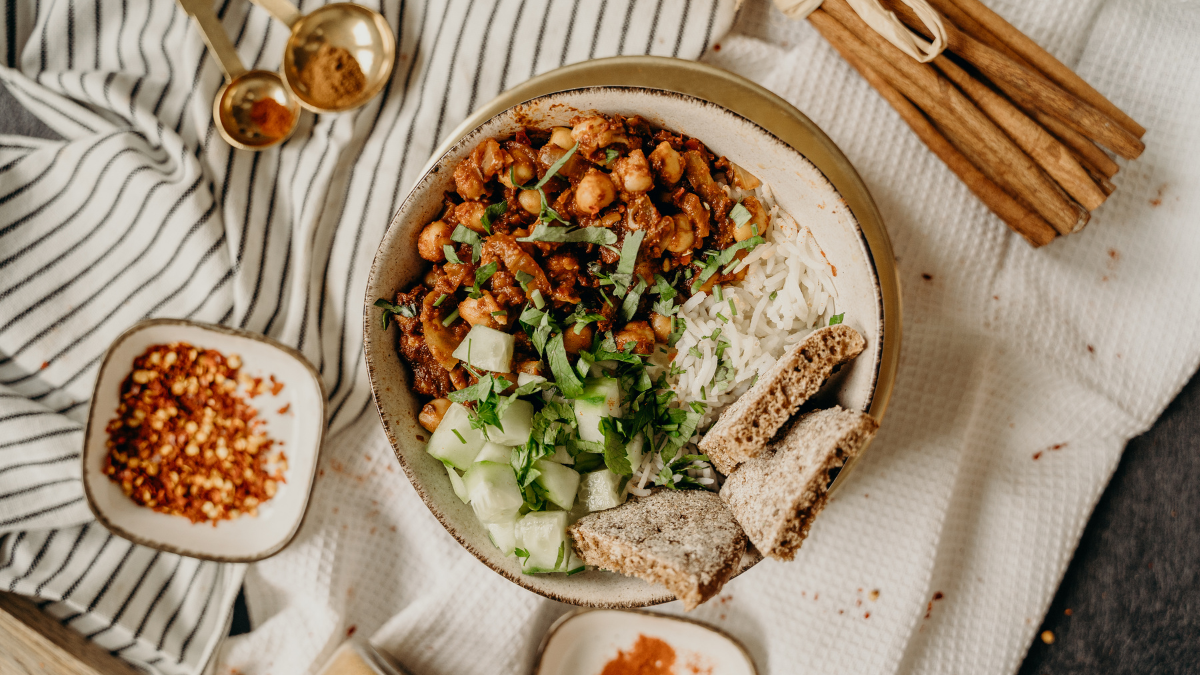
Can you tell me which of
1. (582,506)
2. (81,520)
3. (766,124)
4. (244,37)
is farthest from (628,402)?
(81,520)

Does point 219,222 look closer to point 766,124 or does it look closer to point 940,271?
point 766,124

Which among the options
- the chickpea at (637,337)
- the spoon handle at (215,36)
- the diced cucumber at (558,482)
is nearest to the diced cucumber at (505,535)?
the diced cucumber at (558,482)

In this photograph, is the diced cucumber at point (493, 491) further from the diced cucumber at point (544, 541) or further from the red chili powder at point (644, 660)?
the red chili powder at point (644, 660)

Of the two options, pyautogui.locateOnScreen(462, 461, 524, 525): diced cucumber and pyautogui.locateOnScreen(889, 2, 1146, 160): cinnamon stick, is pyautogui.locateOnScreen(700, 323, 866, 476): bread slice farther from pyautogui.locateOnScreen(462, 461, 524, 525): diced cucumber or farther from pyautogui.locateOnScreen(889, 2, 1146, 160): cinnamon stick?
pyautogui.locateOnScreen(889, 2, 1146, 160): cinnamon stick

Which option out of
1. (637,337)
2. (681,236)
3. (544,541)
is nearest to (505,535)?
(544,541)

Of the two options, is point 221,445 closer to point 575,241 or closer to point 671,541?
point 575,241

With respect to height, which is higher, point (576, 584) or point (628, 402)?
point (628, 402)
